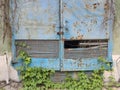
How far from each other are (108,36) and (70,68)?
80 centimetres

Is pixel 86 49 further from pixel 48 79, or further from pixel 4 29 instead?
pixel 4 29

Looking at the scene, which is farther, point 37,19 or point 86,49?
point 86,49

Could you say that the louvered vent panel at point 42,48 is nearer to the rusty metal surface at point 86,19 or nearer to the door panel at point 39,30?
the door panel at point 39,30

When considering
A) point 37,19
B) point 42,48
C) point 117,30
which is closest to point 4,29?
point 37,19

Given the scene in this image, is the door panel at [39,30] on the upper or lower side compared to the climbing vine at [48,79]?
upper

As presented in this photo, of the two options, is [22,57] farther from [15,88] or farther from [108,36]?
[108,36]

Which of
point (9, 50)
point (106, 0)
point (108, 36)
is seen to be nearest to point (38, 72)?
point (9, 50)

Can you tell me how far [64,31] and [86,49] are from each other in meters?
0.48

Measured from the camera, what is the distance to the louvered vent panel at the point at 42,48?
484 centimetres

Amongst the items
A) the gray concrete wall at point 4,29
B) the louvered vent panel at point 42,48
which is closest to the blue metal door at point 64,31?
the louvered vent panel at point 42,48

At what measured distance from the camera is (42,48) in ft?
16.0

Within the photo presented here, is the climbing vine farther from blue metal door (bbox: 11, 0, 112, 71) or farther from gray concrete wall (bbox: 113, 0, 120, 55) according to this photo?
gray concrete wall (bbox: 113, 0, 120, 55)

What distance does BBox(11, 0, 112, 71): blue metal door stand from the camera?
15.5 feet

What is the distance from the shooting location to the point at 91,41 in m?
4.88
